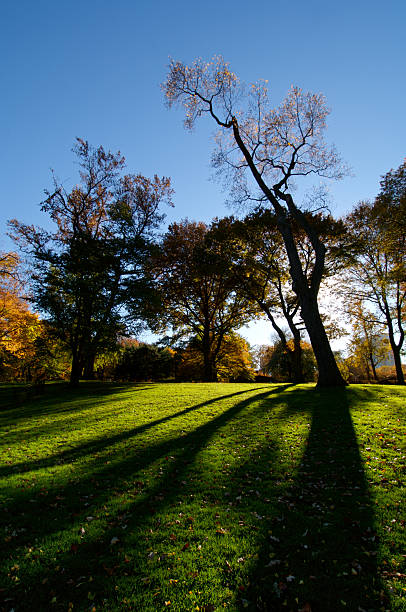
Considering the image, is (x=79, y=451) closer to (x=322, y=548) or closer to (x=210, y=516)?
(x=210, y=516)

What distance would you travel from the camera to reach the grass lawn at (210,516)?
334 centimetres

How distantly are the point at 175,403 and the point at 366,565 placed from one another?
448 inches

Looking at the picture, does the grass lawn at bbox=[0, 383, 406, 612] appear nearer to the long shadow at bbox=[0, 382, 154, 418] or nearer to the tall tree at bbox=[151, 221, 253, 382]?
the long shadow at bbox=[0, 382, 154, 418]

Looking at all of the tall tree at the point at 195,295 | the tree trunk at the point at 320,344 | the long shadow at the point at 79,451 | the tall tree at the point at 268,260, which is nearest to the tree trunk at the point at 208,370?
the tall tree at the point at 195,295

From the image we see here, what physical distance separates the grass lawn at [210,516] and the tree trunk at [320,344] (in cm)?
466

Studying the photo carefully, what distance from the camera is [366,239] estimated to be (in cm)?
2416

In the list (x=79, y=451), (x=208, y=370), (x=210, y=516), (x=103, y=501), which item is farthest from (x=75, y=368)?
(x=210, y=516)

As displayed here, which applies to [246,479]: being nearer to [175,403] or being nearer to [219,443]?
[219,443]

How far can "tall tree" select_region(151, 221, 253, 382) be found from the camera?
29.3m

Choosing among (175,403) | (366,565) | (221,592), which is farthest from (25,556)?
(175,403)

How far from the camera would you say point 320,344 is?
1459 centimetres

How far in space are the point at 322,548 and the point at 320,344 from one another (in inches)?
461

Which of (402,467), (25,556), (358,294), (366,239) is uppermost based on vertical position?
(366,239)

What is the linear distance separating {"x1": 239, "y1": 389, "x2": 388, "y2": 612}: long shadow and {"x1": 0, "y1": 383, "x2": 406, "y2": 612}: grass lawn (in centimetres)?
2
